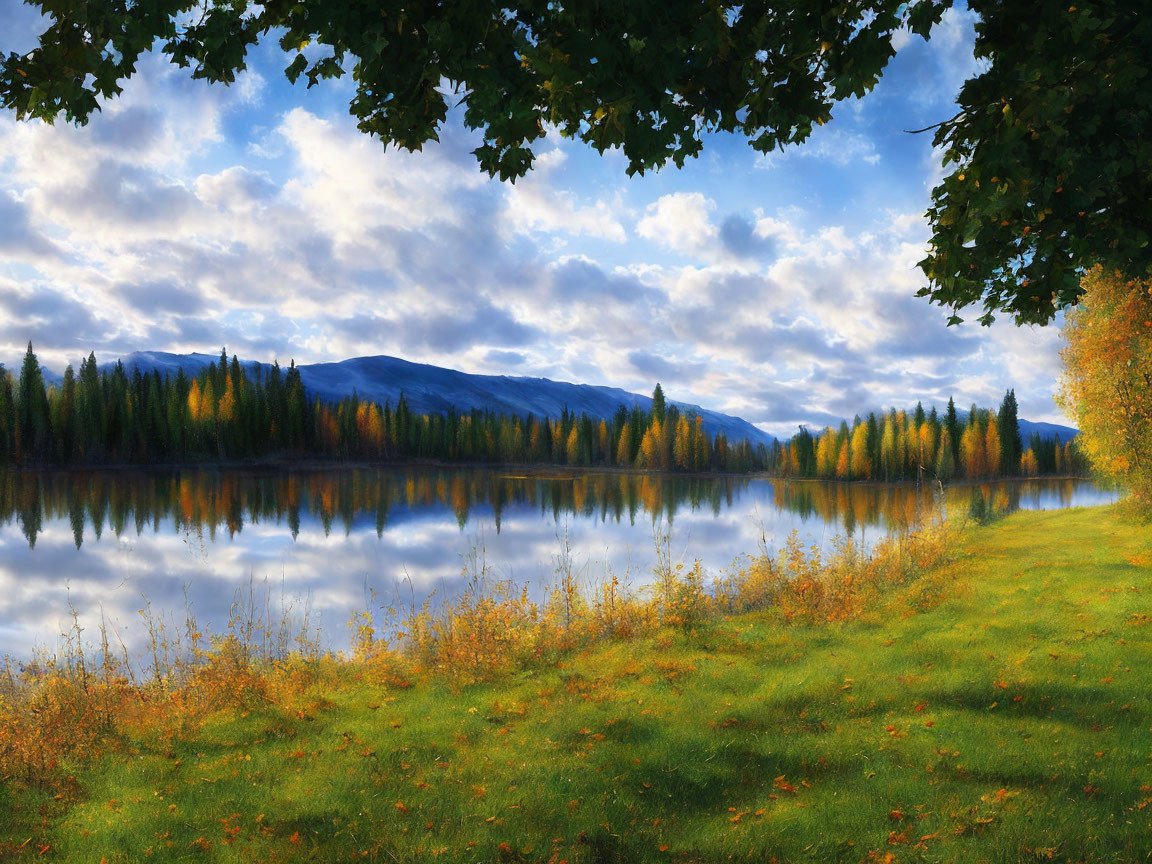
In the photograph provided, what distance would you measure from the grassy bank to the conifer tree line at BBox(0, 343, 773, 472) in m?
103

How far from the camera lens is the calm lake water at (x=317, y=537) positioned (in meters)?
22.6

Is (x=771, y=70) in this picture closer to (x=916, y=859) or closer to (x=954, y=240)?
(x=954, y=240)

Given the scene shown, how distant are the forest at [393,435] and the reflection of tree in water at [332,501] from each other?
23.5 ft

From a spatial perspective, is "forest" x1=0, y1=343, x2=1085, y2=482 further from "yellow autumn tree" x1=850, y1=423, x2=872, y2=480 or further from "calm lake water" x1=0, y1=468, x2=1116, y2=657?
"calm lake water" x1=0, y1=468, x2=1116, y2=657

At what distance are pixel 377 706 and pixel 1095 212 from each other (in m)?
11.7

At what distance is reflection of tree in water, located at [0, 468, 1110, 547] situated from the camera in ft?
160

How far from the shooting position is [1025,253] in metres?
7.87

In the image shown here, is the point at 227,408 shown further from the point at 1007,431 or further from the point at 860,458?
the point at 1007,431

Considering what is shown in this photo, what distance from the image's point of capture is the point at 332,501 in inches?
2611

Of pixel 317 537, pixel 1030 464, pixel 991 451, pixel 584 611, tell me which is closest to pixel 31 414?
pixel 317 537

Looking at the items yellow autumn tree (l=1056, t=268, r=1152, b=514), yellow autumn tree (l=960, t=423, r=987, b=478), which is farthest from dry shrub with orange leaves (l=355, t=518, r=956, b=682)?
yellow autumn tree (l=960, t=423, r=987, b=478)

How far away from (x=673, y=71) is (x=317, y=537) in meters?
42.4

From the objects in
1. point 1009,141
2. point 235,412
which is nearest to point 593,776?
point 1009,141

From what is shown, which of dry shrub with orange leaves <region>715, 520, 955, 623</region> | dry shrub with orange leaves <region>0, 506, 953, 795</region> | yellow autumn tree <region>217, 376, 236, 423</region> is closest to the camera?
dry shrub with orange leaves <region>0, 506, 953, 795</region>
